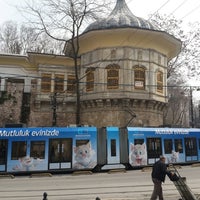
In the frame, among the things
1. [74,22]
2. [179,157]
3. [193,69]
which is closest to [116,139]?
[179,157]

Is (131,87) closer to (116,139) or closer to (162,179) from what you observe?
(116,139)

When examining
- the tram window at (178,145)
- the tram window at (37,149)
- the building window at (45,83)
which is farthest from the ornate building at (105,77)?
the tram window at (37,149)

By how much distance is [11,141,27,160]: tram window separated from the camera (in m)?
21.5

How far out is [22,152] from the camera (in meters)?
21.6

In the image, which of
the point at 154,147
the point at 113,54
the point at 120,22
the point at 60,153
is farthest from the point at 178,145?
the point at 120,22

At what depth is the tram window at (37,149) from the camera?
71.4ft

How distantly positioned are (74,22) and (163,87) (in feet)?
35.7

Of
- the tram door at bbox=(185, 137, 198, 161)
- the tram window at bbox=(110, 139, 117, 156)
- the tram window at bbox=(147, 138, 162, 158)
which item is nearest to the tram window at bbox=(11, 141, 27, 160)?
the tram window at bbox=(110, 139, 117, 156)

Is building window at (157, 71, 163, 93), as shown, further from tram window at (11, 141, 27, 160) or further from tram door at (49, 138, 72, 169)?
tram window at (11, 141, 27, 160)

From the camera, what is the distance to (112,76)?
3170cm

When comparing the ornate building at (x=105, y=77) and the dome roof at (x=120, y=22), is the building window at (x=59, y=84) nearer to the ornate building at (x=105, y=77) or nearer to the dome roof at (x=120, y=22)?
the ornate building at (x=105, y=77)

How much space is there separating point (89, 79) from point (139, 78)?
492 centimetres

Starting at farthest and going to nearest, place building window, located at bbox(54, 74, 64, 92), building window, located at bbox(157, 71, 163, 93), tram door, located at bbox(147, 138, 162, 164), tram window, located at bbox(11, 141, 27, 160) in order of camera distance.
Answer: building window, located at bbox(54, 74, 64, 92) → building window, located at bbox(157, 71, 163, 93) → tram door, located at bbox(147, 138, 162, 164) → tram window, located at bbox(11, 141, 27, 160)

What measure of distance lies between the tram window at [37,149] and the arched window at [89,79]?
38.3 ft
